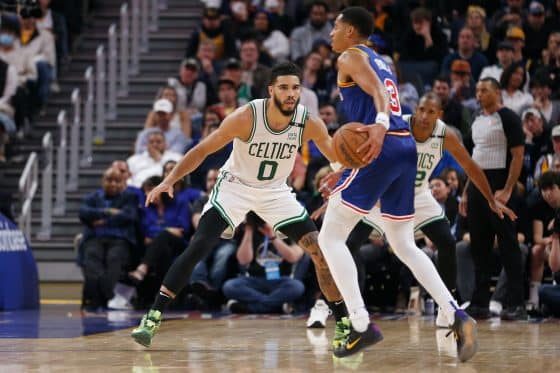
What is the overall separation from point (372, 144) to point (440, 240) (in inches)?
108

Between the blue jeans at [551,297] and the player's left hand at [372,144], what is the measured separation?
4.71 meters

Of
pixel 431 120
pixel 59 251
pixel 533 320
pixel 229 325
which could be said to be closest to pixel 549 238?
pixel 533 320

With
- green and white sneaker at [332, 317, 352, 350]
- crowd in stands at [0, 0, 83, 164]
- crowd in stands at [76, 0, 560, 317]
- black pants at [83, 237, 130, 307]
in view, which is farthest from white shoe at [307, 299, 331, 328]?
crowd in stands at [0, 0, 83, 164]

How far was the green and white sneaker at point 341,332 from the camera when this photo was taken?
7.03 m

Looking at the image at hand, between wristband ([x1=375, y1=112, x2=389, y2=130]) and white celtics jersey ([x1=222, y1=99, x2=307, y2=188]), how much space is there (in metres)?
1.22

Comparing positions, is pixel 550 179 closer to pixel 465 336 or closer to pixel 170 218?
pixel 170 218

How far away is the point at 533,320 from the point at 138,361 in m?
4.79

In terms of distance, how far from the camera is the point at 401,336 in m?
8.17

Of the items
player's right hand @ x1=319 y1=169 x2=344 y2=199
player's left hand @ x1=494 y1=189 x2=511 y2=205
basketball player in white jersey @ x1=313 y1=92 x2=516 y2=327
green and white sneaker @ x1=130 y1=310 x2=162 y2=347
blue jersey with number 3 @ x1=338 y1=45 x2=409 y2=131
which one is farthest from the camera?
player's left hand @ x1=494 y1=189 x2=511 y2=205

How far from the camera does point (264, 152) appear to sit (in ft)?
24.4

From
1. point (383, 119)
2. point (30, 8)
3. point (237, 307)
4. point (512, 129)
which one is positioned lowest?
point (237, 307)

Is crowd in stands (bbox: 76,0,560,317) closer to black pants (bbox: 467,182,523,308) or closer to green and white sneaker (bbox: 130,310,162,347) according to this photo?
black pants (bbox: 467,182,523,308)

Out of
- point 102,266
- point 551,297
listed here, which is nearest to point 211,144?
point 551,297

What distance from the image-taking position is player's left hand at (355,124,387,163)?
20.4 feet
